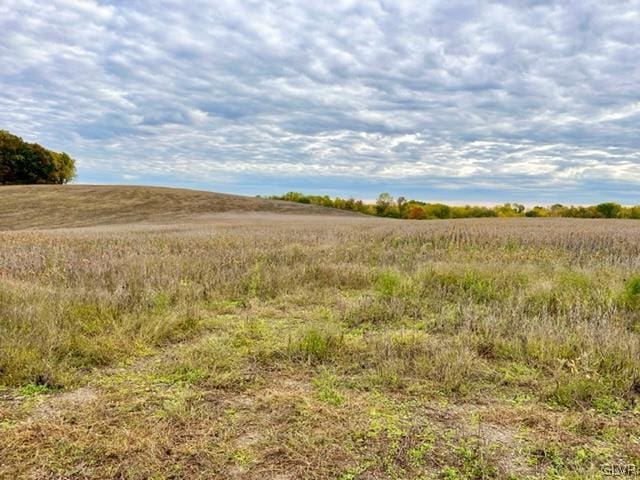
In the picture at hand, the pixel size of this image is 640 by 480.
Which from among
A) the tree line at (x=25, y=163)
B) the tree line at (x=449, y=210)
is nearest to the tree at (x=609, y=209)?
the tree line at (x=449, y=210)

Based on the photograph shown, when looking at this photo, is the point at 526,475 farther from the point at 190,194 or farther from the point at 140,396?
the point at 190,194

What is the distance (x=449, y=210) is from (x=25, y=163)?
7802 cm

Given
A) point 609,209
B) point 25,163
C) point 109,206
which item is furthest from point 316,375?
point 25,163

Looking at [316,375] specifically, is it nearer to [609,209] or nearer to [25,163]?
[609,209]

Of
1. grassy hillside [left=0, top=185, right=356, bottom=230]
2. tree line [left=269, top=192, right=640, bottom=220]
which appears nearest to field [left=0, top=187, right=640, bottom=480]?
grassy hillside [left=0, top=185, right=356, bottom=230]

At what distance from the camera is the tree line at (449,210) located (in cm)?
6938

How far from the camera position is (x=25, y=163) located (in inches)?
2795

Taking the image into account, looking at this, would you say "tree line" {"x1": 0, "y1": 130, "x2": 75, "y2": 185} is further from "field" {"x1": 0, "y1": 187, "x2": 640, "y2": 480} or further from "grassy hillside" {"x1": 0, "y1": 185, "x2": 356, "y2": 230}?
"field" {"x1": 0, "y1": 187, "x2": 640, "y2": 480}

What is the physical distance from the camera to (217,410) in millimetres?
3354

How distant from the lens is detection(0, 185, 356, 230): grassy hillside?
35562 mm

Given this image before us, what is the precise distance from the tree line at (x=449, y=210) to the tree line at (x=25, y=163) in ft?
135

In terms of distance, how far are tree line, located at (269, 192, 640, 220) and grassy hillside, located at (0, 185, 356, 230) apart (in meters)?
32.1

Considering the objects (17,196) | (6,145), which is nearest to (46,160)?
(6,145)

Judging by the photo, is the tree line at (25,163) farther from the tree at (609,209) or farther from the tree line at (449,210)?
the tree at (609,209)
